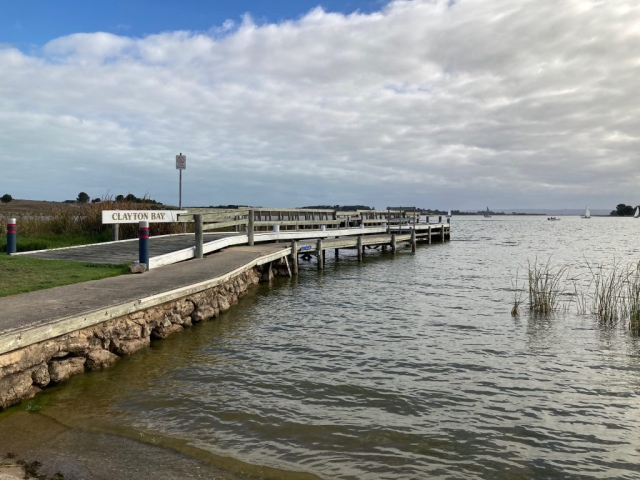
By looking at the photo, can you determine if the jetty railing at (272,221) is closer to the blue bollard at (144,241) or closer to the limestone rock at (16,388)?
the blue bollard at (144,241)

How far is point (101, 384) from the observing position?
258 inches

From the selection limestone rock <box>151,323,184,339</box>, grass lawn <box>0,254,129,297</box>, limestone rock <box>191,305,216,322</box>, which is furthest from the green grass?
limestone rock <box>151,323,184,339</box>

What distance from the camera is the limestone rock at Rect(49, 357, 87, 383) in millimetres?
6266

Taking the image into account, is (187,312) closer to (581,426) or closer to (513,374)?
(513,374)

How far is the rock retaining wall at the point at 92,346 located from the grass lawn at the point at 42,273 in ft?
6.29

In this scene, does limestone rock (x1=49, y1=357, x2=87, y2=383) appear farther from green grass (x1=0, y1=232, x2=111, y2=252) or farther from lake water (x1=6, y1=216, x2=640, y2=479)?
green grass (x1=0, y1=232, x2=111, y2=252)

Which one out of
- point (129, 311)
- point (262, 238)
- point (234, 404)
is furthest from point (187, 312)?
point (262, 238)

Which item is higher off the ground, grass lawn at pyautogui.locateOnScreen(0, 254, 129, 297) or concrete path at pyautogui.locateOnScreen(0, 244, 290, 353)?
grass lawn at pyautogui.locateOnScreen(0, 254, 129, 297)

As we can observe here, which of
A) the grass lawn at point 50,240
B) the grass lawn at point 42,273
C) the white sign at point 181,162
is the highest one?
the white sign at point 181,162

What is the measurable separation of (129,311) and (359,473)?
15.2 ft

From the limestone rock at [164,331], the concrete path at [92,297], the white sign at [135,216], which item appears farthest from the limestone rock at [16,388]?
the white sign at [135,216]

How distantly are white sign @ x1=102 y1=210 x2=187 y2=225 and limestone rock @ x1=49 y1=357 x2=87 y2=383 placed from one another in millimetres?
9509

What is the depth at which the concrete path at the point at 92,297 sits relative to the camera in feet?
20.2

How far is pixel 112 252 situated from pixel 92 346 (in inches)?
301
